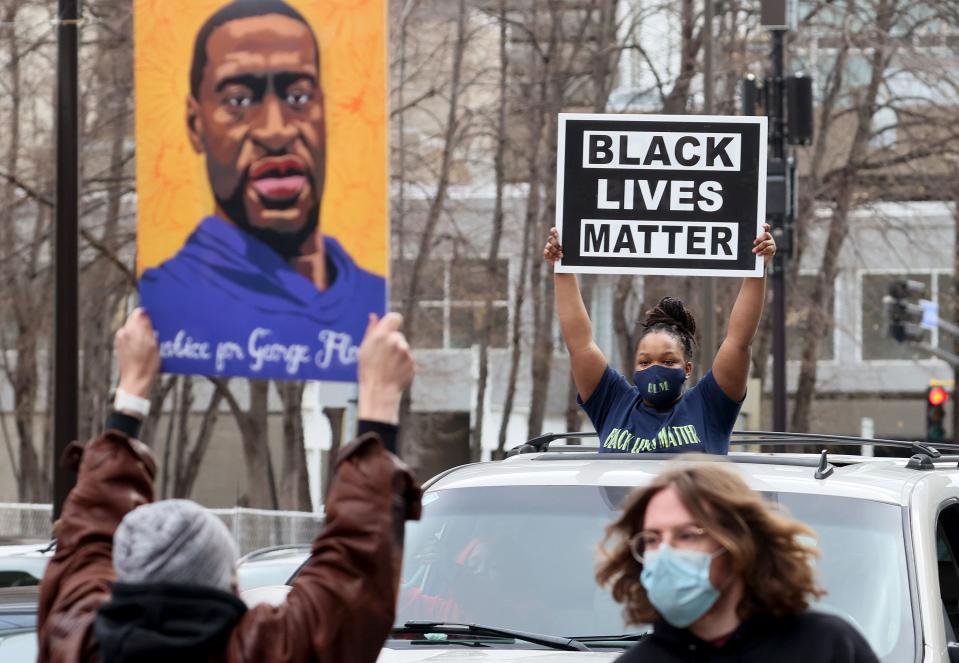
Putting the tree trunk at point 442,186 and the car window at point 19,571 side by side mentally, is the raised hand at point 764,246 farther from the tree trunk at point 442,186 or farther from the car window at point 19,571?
the tree trunk at point 442,186

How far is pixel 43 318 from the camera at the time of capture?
28.2 meters

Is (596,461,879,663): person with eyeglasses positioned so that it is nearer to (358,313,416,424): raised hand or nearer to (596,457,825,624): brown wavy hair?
(596,457,825,624): brown wavy hair

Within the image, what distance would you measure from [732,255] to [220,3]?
3.42m

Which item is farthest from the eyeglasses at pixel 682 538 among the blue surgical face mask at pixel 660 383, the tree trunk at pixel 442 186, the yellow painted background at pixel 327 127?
the tree trunk at pixel 442 186

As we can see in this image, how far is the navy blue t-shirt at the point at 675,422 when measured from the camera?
5.99 meters

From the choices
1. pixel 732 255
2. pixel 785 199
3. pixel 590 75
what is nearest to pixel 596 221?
pixel 732 255

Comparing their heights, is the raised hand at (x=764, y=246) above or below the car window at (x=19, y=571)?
above

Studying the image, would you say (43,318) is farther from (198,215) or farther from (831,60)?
(198,215)

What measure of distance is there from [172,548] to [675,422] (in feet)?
10.6

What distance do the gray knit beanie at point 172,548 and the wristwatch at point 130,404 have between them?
1.34 feet

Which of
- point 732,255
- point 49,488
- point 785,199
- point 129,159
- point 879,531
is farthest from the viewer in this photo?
point 49,488

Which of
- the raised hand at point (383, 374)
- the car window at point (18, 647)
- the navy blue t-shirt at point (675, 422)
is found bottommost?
the car window at point (18, 647)

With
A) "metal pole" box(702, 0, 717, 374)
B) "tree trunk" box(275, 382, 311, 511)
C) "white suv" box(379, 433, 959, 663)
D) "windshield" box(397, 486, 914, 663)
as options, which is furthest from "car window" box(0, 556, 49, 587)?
"tree trunk" box(275, 382, 311, 511)

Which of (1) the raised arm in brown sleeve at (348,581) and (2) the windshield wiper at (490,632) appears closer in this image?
(1) the raised arm in brown sleeve at (348,581)
